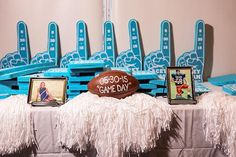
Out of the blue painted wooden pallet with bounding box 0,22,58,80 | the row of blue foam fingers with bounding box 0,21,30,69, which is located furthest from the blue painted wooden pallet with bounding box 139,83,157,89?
the row of blue foam fingers with bounding box 0,21,30,69

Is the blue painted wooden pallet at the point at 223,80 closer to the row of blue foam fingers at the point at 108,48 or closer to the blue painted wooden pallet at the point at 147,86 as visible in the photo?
the blue painted wooden pallet at the point at 147,86

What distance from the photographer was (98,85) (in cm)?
136

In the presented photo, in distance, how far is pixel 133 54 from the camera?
70.2 inches

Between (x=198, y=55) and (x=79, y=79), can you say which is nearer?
(x=79, y=79)

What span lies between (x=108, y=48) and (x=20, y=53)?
56 centimetres

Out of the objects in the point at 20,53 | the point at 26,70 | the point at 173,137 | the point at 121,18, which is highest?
the point at 121,18

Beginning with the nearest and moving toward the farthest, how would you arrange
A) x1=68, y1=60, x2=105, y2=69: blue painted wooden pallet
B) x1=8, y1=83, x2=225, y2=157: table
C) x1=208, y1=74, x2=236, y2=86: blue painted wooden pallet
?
1. x1=8, y1=83, x2=225, y2=157: table
2. x1=68, y1=60, x2=105, y2=69: blue painted wooden pallet
3. x1=208, y1=74, x2=236, y2=86: blue painted wooden pallet

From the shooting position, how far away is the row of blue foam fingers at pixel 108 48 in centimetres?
176

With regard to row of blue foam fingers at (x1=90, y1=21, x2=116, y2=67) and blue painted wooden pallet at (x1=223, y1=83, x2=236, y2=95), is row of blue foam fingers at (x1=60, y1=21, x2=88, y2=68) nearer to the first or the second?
row of blue foam fingers at (x1=90, y1=21, x2=116, y2=67)

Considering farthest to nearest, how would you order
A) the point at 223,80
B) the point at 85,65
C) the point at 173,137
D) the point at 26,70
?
1. the point at 223,80
2. the point at 26,70
3. the point at 85,65
4. the point at 173,137

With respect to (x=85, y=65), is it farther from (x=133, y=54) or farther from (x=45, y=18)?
(x=45, y=18)

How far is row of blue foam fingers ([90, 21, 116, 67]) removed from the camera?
1.76m

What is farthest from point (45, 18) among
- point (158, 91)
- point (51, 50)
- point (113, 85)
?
point (158, 91)

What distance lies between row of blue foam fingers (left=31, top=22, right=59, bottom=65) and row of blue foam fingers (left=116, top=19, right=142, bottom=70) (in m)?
0.40
